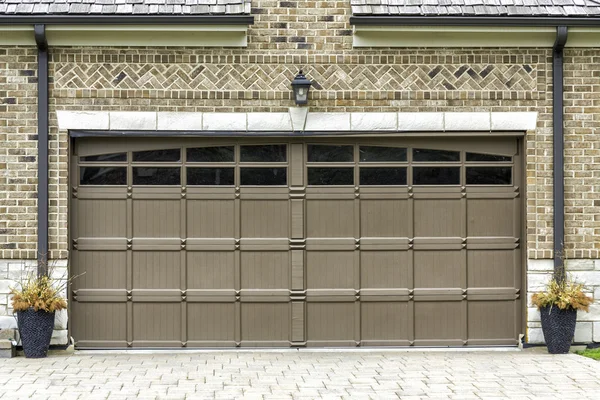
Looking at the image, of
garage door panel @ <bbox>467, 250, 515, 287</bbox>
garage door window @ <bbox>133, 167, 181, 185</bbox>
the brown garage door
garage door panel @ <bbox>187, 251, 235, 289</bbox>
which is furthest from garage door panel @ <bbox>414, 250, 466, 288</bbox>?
garage door window @ <bbox>133, 167, 181, 185</bbox>

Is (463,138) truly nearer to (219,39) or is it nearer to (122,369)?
(219,39)

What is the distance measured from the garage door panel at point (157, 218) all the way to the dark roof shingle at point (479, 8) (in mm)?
3264

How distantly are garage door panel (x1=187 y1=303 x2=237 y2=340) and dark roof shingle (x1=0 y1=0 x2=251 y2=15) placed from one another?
11.7 ft

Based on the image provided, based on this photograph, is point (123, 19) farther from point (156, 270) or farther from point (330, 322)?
point (330, 322)

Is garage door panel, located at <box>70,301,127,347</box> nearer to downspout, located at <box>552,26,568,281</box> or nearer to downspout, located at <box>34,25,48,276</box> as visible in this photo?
downspout, located at <box>34,25,48,276</box>

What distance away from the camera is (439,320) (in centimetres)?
1116

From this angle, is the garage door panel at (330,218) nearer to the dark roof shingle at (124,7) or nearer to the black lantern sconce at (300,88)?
the black lantern sconce at (300,88)

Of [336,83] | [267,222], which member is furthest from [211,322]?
[336,83]

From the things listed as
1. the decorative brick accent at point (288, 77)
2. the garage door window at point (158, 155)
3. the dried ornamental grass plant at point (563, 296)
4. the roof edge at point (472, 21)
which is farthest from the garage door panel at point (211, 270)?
the dried ornamental grass plant at point (563, 296)

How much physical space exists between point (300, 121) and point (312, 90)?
0.42 metres

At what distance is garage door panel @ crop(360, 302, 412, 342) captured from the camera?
36.4 ft

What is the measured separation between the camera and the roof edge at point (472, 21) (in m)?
10.6

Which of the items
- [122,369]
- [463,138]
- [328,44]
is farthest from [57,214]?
[463,138]

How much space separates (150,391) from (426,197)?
14.4 ft
